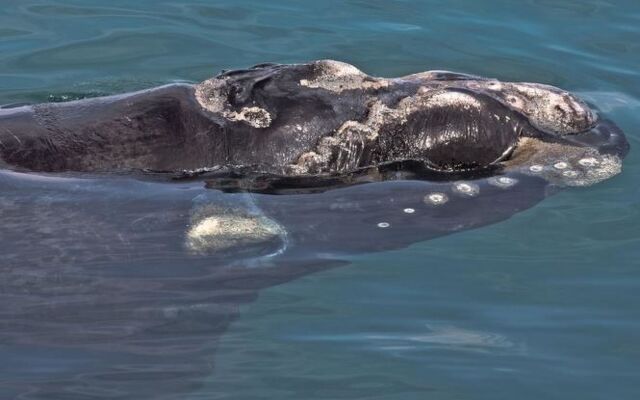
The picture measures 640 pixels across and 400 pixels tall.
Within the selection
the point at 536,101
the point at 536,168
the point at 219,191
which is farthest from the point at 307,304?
the point at 536,101

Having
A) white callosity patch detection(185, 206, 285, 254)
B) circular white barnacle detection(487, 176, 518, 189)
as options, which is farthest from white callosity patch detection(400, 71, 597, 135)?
white callosity patch detection(185, 206, 285, 254)

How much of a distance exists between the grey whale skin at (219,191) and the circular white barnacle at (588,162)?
13 millimetres

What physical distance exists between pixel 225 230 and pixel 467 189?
1.22 m

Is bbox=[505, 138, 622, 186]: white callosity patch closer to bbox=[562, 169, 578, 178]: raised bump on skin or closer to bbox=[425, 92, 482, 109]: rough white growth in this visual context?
bbox=[562, 169, 578, 178]: raised bump on skin

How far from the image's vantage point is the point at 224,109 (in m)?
6.48

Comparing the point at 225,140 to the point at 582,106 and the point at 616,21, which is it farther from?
the point at 616,21

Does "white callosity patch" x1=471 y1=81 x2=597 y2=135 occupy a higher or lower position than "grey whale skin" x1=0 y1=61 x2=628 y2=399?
higher

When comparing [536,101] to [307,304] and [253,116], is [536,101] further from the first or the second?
[307,304]

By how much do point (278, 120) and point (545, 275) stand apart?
1527 mm

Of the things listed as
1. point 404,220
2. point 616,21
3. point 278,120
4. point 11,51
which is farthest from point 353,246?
point 616,21

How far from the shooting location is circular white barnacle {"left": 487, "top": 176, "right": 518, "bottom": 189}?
652 centimetres

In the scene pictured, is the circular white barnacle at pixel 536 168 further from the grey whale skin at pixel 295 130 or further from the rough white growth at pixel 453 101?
the rough white growth at pixel 453 101

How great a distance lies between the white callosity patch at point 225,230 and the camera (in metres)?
6.06

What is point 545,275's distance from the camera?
6617 millimetres
